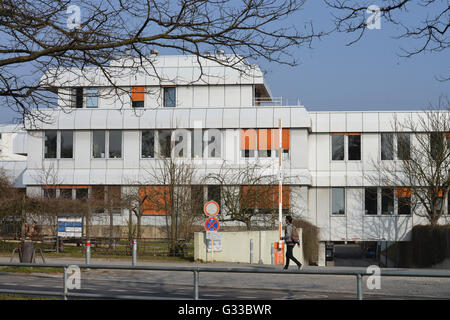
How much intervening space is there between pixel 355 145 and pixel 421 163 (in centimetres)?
663

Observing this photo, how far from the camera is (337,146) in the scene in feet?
164

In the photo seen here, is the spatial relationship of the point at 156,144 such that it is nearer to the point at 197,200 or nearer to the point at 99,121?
the point at 99,121

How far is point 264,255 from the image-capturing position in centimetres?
3083

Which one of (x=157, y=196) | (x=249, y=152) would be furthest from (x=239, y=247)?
(x=249, y=152)

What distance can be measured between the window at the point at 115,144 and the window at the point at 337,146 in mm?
15131

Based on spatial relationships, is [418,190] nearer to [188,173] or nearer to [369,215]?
[369,215]

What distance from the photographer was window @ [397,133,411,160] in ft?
147

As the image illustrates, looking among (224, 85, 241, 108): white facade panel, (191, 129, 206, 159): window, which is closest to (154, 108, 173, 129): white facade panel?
(191, 129, 206, 159): window

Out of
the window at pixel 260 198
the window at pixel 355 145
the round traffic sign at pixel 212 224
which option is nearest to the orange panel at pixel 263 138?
the window at pixel 355 145

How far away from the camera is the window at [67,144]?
51438mm

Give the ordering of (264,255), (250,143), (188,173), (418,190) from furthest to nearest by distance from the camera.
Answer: (250,143)
(418,190)
(188,173)
(264,255)

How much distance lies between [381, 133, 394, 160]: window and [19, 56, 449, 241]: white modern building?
0.96ft
